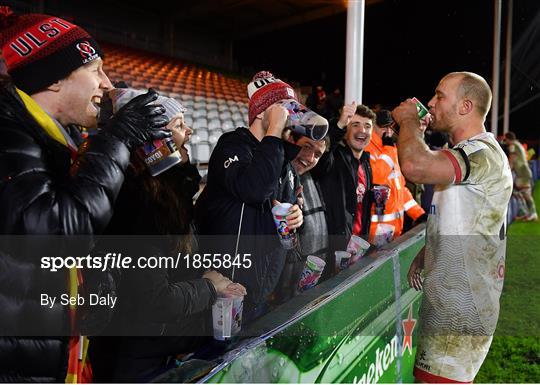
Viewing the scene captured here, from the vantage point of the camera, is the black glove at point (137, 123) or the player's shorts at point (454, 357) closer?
the black glove at point (137, 123)

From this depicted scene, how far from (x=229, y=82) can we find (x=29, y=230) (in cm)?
1449

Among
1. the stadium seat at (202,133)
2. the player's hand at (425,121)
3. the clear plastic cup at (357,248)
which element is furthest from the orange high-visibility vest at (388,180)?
the stadium seat at (202,133)

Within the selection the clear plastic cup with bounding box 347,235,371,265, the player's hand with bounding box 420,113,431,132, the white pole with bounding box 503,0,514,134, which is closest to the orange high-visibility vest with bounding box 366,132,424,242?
the clear plastic cup with bounding box 347,235,371,265

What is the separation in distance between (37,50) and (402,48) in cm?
1284

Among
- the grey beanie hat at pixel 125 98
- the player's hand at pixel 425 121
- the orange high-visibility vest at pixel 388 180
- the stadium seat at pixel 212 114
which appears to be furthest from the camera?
the stadium seat at pixel 212 114

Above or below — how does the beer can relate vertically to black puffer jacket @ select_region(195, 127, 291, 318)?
above

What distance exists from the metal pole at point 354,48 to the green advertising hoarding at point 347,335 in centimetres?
164

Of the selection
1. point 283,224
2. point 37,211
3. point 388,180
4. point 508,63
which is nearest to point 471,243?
point 283,224

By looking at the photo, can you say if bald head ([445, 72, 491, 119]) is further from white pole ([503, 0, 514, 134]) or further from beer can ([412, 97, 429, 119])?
white pole ([503, 0, 514, 134])

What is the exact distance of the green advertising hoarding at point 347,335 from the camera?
49.3 inches

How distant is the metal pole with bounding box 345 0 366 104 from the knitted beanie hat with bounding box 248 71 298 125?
1.99 metres

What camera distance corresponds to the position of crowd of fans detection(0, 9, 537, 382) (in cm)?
108

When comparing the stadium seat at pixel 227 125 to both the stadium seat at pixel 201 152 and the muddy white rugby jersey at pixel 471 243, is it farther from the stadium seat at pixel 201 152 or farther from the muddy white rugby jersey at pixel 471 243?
the muddy white rugby jersey at pixel 471 243

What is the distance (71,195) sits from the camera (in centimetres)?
106
